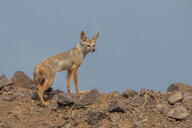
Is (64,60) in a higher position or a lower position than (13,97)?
higher

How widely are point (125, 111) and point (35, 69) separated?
470 cm

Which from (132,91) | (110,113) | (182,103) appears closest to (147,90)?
(132,91)

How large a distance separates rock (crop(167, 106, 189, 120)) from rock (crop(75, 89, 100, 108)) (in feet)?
10.6

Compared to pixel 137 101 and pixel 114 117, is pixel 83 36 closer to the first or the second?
pixel 137 101

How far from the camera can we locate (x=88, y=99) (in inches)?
531

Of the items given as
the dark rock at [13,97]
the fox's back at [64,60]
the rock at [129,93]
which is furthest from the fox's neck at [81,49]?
the dark rock at [13,97]

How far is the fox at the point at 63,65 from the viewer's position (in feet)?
46.7

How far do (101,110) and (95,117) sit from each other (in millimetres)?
480

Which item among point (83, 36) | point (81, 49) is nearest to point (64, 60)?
point (81, 49)

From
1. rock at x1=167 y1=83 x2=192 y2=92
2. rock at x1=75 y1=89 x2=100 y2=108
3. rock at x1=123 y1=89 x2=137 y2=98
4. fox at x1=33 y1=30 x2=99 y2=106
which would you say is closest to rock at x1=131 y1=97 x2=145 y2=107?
rock at x1=123 y1=89 x2=137 y2=98

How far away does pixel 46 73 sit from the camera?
14.2m

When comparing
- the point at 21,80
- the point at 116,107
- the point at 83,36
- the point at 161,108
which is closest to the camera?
the point at 116,107

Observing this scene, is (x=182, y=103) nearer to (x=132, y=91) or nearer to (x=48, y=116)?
(x=132, y=91)

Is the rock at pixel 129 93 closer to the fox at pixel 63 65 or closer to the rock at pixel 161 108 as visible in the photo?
the rock at pixel 161 108
